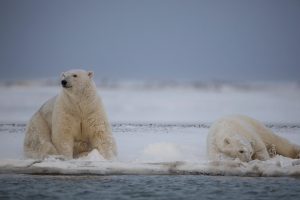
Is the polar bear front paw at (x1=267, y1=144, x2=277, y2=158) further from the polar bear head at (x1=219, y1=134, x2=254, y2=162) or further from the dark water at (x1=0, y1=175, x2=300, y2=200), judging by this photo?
the dark water at (x1=0, y1=175, x2=300, y2=200)

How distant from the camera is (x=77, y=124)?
7227 mm

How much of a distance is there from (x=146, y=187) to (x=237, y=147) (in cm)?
165

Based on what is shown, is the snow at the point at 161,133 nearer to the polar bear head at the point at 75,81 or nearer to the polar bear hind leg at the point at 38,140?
the polar bear hind leg at the point at 38,140

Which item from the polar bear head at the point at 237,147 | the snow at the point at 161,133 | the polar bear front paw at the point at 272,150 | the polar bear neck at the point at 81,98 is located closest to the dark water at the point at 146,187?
the snow at the point at 161,133

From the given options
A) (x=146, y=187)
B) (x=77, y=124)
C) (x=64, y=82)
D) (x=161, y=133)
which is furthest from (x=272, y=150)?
(x=161, y=133)

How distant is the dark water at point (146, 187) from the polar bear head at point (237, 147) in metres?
0.77

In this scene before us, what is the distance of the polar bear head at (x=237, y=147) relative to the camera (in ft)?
22.4

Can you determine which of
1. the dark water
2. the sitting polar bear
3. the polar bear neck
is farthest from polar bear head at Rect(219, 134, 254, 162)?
the polar bear neck

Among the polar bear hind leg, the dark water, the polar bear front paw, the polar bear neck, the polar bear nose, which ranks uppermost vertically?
the polar bear nose

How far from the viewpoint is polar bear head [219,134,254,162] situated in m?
6.82

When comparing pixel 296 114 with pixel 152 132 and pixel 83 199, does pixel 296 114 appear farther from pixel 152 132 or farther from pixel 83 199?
pixel 83 199

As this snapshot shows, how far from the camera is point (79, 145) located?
7379 mm

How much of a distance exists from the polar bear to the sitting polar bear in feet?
4.42

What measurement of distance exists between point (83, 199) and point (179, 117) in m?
8.71
